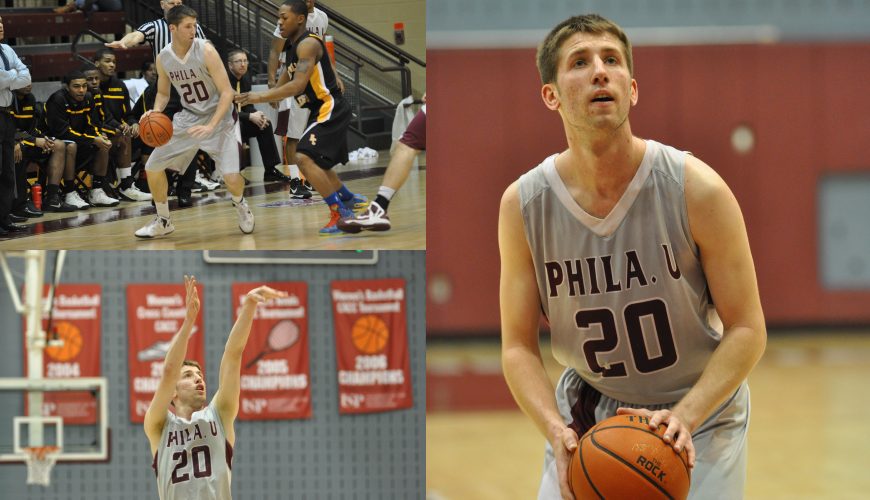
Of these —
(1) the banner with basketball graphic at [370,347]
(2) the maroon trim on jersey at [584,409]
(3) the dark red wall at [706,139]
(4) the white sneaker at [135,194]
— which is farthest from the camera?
(3) the dark red wall at [706,139]

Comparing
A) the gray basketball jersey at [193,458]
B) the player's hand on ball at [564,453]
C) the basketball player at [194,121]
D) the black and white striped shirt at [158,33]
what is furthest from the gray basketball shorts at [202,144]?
the player's hand on ball at [564,453]

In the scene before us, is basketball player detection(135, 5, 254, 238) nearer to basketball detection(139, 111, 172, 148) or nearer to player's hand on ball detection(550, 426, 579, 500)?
basketball detection(139, 111, 172, 148)

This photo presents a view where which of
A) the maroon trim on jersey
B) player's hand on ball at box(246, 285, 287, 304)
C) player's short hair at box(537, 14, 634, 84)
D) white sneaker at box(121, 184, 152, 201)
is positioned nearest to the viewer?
player's short hair at box(537, 14, 634, 84)

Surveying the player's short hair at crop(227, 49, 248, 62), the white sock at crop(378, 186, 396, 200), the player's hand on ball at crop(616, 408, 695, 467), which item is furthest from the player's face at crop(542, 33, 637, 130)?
the player's short hair at crop(227, 49, 248, 62)

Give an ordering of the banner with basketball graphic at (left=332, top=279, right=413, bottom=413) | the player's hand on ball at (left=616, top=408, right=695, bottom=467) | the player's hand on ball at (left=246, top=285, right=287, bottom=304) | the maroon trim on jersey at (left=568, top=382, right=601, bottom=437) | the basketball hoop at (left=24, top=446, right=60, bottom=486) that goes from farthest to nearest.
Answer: the banner with basketball graphic at (left=332, top=279, right=413, bottom=413) < the basketball hoop at (left=24, top=446, right=60, bottom=486) < the player's hand on ball at (left=246, top=285, right=287, bottom=304) < the maroon trim on jersey at (left=568, top=382, right=601, bottom=437) < the player's hand on ball at (left=616, top=408, right=695, bottom=467)

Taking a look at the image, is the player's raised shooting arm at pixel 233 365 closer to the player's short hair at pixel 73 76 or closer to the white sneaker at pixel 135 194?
the white sneaker at pixel 135 194

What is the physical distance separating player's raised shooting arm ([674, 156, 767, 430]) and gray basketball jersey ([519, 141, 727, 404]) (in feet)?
0.14

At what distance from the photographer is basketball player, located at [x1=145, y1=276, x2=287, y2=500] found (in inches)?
154

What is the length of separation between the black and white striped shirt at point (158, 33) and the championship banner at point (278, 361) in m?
1.10

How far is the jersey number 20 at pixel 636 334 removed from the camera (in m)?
2.07

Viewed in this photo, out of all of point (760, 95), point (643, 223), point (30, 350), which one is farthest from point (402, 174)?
point (760, 95)

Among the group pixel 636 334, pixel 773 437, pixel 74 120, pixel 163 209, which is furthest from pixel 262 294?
pixel 773 437

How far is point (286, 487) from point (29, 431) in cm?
116

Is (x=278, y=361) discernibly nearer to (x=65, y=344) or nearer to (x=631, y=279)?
(x=65, y=344)
